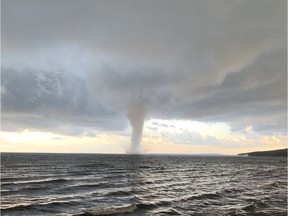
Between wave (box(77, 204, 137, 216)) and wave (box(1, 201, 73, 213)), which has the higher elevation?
wave (box(1, 201, 73, 213))

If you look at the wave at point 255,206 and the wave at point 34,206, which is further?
the wave at point 255,206

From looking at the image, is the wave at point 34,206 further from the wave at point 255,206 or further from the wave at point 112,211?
the wave at point 255,206

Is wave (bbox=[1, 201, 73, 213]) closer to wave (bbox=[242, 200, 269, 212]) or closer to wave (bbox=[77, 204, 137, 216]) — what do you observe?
wave (bbox=[77, 204, 137, 216])

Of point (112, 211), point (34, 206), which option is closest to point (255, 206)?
point (112, 211)

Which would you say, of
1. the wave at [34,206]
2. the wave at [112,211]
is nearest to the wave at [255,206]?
the wave at [112,211]

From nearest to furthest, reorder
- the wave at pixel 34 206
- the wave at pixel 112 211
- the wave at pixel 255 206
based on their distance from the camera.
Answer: the wave at pixel 112 211
the wave at pixel 34 206
the wave at pixel 255 206

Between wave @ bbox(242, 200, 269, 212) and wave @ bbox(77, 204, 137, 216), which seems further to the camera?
wave @ bbox(242, 200, 269, 212)

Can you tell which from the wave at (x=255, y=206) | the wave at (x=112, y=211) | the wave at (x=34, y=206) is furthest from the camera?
the wave at (x=255, y=206)

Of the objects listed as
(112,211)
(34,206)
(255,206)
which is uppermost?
(34,206)

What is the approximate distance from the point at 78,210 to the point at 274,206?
766 inches

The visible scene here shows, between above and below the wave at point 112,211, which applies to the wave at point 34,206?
above

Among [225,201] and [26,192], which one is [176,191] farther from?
[26,192]

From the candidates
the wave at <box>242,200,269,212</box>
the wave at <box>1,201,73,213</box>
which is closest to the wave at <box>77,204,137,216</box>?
the wave at <box>1,201,73,213</box>

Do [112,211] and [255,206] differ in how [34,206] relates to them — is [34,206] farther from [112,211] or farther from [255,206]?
[255,206]
